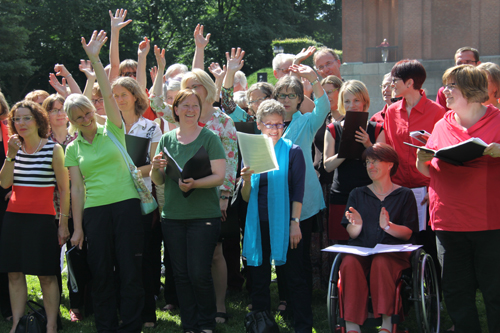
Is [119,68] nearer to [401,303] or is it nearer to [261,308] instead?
[261,308]

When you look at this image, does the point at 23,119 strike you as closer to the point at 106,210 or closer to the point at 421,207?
the point at 106,210

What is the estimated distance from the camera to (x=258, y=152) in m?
3.92

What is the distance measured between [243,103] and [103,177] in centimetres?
265

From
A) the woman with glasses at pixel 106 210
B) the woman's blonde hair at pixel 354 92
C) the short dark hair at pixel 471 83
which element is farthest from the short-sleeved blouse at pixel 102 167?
the short dark hair at pixel 471 83

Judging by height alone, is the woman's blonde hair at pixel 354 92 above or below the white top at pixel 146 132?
above

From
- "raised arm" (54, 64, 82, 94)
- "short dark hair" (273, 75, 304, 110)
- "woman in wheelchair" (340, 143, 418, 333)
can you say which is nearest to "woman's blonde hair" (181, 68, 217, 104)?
"short dark hair" (273, 75, 304, 110)

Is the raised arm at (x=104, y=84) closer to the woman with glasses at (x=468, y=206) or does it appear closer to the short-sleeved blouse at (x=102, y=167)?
the short-sleeved blouse at (x=102, y=167)

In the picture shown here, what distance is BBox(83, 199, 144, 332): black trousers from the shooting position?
407cm

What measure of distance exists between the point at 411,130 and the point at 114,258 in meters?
2.85

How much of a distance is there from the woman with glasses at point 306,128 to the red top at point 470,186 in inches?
42.1

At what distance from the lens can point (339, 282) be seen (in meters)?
3.84

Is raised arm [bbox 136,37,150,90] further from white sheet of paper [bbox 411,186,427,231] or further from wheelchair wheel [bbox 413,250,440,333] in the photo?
wheelchair wheel [bbox 413,250,440,333]

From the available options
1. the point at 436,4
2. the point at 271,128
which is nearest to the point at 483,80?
the point at 271,128

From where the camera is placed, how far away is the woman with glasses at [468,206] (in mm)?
3516
